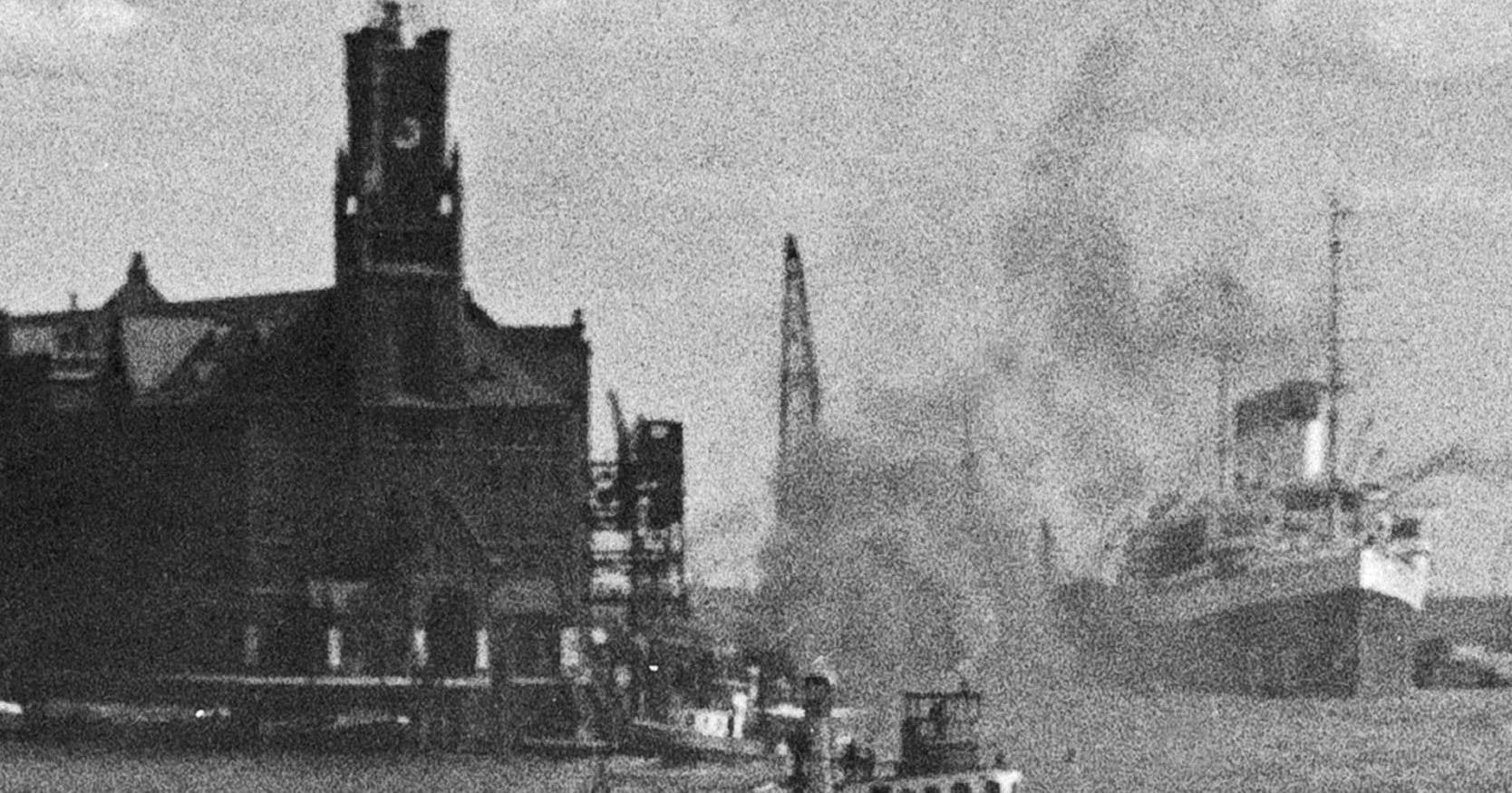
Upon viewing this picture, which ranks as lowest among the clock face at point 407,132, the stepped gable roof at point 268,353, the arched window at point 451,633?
the arched window at point 451,633

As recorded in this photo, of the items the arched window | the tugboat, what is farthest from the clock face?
the tugboat

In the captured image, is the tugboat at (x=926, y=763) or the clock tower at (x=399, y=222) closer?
the tugboat at (x=926, y=763)

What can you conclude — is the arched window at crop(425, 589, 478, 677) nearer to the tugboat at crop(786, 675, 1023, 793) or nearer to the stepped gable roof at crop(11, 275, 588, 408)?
the stepped gable roof at crop(11, 275, 588, 408)

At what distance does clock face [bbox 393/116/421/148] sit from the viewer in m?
160

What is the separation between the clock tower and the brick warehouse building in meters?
0.08

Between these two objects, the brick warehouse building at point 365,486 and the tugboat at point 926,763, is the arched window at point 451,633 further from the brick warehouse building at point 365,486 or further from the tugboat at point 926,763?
the tugboat at point 926,763

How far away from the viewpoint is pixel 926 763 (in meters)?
113

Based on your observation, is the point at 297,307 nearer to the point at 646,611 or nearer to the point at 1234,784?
the point at 646,611

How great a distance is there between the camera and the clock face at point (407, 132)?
160375 mm

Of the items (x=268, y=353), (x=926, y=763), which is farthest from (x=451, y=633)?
(x=926, y=763)

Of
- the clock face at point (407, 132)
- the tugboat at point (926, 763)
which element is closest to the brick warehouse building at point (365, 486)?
the clock face at point (407, 132)

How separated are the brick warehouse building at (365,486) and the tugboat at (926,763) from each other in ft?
145

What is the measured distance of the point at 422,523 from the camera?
15838cm

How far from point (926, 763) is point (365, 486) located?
5082cm
